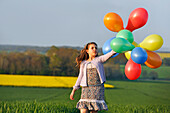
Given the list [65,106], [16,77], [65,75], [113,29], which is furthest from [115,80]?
[113,29]

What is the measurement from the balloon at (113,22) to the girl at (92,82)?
52cm

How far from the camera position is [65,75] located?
13.1m

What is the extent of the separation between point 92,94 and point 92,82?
153mm

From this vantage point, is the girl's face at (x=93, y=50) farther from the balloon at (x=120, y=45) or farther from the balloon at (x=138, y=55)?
the balloon at (x=138, y=55)

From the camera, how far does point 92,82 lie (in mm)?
3330

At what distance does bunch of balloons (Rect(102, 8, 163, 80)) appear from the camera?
3248 mm

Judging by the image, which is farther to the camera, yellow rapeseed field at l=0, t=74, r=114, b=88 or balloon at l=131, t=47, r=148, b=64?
yellow rapeseed field at l=0, t=74, r=114, b=88

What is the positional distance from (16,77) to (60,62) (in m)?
2.31

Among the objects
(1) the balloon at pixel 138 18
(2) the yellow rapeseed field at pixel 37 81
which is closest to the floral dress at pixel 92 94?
(1) the balloon at pixel 138 18

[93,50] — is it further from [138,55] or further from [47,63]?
[47,63]

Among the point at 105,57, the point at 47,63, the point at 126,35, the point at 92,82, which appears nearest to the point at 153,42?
the point at 126,35

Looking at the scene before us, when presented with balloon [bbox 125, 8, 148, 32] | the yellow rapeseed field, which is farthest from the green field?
balloon [bbox 125, 8, 148, 32]

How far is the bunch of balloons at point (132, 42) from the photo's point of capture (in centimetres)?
325

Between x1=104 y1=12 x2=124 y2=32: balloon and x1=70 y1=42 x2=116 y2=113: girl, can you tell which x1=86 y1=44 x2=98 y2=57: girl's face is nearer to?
x1=70 y1=42 x2=116 y2=113: girl
